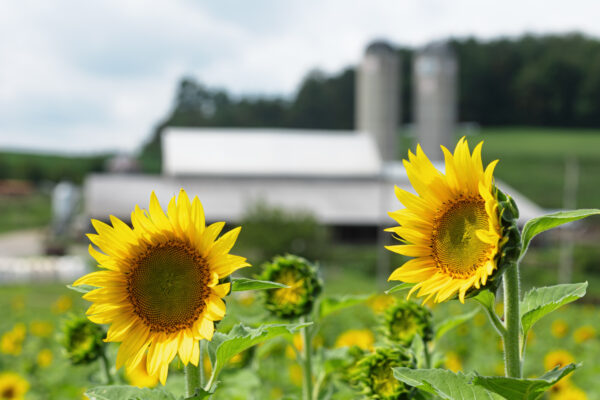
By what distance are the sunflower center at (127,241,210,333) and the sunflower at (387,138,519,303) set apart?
208 mm

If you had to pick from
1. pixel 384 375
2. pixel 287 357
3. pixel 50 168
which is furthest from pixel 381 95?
pixel 50 168

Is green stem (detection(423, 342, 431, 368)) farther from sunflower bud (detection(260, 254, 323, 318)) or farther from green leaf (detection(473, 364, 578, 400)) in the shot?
green leaf (detection(473, 364, 578, 400))

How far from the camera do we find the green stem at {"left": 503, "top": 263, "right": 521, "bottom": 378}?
2.15 ft

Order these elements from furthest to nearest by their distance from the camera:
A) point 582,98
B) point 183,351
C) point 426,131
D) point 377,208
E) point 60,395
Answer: point 582,98
point 426,131
point 377,208
point 60,395
point 183,351

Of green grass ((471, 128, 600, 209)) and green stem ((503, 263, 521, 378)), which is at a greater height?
green stem ((503, 263, 521, 378))

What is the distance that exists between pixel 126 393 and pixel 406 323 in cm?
46

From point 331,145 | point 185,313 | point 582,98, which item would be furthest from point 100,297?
point 582,98

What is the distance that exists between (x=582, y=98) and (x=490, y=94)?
5.95 metres

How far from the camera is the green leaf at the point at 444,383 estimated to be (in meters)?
0.62

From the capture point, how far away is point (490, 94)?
4531cm

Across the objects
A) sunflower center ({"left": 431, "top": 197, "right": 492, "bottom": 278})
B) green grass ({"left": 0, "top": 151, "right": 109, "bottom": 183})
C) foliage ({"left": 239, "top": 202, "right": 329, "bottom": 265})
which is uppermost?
sunflower center ({"left": 431, "top": 197, "right": 492, "bottom": 278})

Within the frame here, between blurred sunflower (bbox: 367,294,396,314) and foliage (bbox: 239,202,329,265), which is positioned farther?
foliage (bbox: 239,202,329,265)

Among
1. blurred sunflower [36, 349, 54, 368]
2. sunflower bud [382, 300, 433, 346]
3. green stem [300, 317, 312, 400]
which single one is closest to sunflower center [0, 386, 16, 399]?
blurred sunflower [36, 349, 54, 368]

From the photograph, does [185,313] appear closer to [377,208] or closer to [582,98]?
[377,208]
